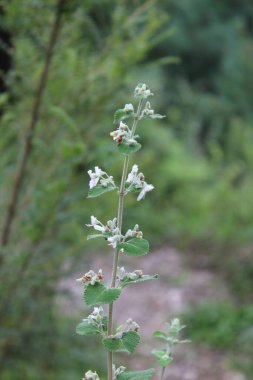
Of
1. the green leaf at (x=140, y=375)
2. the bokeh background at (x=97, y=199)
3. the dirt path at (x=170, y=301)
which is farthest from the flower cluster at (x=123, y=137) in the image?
the dirt path at (x=170, y=301)

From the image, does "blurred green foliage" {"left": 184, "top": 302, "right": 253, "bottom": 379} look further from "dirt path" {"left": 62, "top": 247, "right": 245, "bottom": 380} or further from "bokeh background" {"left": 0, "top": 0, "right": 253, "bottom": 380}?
"dirt path" {"left": 62, "top": 247, "right": 245, "bottom": 380}

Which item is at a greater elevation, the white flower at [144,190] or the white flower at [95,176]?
the white flower at [95,176]

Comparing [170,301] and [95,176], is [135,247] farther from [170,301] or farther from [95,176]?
[170,301]

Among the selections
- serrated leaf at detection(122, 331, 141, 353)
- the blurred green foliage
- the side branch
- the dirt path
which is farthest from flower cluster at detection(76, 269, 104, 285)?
the blurred green foliage

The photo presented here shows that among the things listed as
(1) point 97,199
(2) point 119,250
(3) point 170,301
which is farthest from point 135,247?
(3) point 170,301

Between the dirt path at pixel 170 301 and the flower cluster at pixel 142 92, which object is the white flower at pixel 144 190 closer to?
the flower cluster at pixel 142 92

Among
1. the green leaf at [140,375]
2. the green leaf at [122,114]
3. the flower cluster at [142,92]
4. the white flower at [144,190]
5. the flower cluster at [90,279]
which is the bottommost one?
the green leaf at [140,375]
